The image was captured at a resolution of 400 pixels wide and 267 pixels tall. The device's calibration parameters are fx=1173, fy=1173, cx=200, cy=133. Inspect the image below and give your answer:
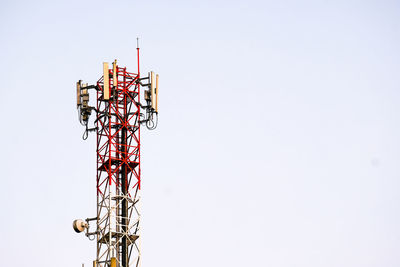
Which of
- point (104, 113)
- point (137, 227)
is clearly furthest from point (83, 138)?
point (137, 227)

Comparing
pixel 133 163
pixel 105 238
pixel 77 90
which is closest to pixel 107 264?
pixel 105 238

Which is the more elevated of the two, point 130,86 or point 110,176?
point 130,86

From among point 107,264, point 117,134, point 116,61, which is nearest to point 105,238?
point 107,264

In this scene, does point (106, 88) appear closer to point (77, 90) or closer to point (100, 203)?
point (77, 90)

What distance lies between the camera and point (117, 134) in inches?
Answer: 4786

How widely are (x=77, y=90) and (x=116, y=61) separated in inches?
202

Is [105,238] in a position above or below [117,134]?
below

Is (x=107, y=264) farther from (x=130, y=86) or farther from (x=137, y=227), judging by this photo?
(x=130, y=86)

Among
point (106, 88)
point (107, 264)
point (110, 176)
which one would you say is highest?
point (106, 88)

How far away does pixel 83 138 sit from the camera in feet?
401

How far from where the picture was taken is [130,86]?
404ft

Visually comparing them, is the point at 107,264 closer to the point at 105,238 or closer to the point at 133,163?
the point at 105,238

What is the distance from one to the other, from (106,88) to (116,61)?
3560 millimetres

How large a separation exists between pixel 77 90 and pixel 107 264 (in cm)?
1889
